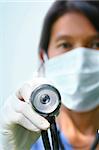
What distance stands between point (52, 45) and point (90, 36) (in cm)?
14

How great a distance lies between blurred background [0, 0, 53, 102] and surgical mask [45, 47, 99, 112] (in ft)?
0.47

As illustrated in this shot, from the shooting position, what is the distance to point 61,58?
110 centimetres

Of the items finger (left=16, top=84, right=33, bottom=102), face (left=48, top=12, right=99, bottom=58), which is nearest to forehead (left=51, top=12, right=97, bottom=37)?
face (left=48, top=12, right=99, bottom=58)

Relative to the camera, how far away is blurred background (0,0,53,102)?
121 centimetres

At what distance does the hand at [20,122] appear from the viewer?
0.70m

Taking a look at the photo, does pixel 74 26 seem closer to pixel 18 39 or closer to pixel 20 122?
pixel 18 39

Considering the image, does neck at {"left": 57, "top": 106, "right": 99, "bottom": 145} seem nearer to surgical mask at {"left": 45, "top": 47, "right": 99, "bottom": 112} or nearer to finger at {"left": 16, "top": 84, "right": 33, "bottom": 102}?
surgical mask at {"left": 45, "top": 47, "right": 99, "bottom": 112}

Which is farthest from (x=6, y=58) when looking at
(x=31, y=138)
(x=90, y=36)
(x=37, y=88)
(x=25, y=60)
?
(x=37, y=88)

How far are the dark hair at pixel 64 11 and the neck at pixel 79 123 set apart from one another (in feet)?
0.90

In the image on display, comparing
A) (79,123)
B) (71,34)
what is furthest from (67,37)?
(79,123)

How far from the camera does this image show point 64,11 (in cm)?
114

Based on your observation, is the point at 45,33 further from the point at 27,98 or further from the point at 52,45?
the point at 27,98

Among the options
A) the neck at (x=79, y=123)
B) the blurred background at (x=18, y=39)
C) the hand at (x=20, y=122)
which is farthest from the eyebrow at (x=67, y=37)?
the hand at (x=20, y=122)

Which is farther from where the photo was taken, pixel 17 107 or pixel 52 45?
pixel 52 45
